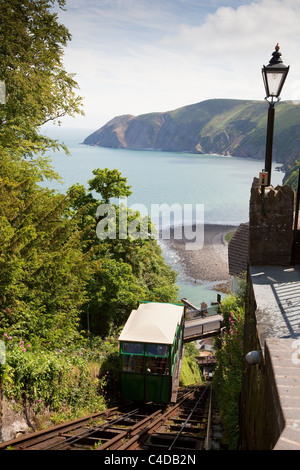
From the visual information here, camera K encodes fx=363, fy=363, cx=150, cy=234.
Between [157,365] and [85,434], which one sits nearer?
[85,434]

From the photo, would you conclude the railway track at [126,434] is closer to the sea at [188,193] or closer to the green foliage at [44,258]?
the green foliage at [44,258]

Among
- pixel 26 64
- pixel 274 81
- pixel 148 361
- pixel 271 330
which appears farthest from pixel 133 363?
pixel 26 64

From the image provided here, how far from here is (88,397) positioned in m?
12.1

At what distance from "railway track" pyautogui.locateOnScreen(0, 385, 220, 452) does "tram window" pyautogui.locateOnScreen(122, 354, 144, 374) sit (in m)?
1.28

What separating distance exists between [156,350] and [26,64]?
12106 mm

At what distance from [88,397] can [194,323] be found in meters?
14.8

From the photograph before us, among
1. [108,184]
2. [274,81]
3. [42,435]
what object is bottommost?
[42,435]

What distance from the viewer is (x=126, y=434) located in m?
9.22

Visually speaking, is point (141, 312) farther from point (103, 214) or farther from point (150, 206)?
point (150, 206)

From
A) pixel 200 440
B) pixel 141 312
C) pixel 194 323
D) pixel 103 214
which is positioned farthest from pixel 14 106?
pixel 194 323

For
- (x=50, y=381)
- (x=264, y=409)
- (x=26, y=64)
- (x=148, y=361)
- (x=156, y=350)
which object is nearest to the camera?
(x=264, y=409)

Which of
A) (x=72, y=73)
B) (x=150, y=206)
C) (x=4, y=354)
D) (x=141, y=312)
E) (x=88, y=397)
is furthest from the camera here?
(x=150, y=206)

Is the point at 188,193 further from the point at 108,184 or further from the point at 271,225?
the point at 271,225

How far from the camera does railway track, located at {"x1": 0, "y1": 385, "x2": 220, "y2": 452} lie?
26.2 ft
